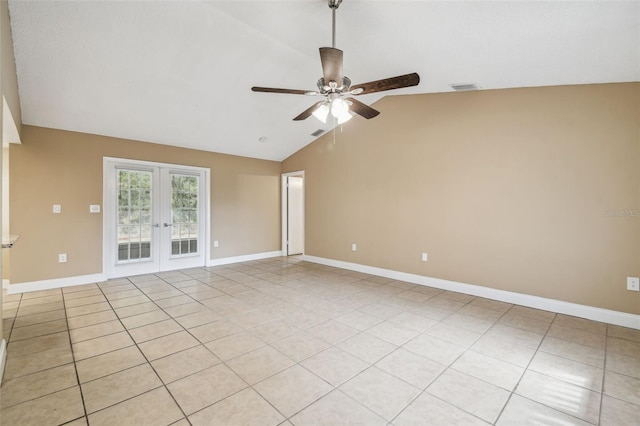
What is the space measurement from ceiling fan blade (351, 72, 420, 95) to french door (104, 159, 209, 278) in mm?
4351

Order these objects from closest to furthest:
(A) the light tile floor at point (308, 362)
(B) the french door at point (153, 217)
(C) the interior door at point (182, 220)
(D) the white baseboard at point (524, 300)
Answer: (A) the light tile floor at point (308, 362)
(D) the white baseboard at point (524, 300)
(B) the french door at point (153, 217)
(C) the interior door at point (182, 220)

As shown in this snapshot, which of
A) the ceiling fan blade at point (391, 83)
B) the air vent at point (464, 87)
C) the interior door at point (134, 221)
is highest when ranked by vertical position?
the air vent at point (464, 87)

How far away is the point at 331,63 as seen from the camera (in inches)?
89.1

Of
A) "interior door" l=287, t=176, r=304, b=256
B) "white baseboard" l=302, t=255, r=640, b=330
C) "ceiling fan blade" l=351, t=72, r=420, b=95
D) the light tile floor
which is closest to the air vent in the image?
"ceiling fan blade" l=351, t=72, r=420, b=95

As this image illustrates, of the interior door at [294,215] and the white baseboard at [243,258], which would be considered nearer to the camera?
the white baseboard at [243,258]

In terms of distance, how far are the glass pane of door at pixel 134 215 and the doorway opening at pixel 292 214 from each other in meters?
2.97

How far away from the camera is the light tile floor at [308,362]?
5.77ft

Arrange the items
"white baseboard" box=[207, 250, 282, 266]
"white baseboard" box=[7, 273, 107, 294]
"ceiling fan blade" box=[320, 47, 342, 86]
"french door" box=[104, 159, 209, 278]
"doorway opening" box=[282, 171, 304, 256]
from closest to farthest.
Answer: "ceiling fan blade" box=[320, 47, 342, 86], "white baseboard" box=[7, 273, 107, 294], "french door" box=[104, 159, 209, 278], "white baseboard" box=[207, 250, 282, 266], "doorway opening" box=[282, 171, 304, 256]

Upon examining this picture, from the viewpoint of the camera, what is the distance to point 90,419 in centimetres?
168

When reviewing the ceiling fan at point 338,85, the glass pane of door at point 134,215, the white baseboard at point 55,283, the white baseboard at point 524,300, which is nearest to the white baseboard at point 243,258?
the glass pane of door at point 134,215

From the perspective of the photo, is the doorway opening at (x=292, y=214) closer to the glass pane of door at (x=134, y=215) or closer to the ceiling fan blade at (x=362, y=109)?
the glass pane of door at (x=134, y=215)

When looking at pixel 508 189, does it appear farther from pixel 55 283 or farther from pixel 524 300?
pixel 55 283

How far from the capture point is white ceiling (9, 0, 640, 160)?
236 cm

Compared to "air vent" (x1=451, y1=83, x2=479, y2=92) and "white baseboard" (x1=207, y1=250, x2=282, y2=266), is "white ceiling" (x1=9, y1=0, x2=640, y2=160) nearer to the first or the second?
"air vent" (x1=451, y1=83, x2=479, y2=92)
